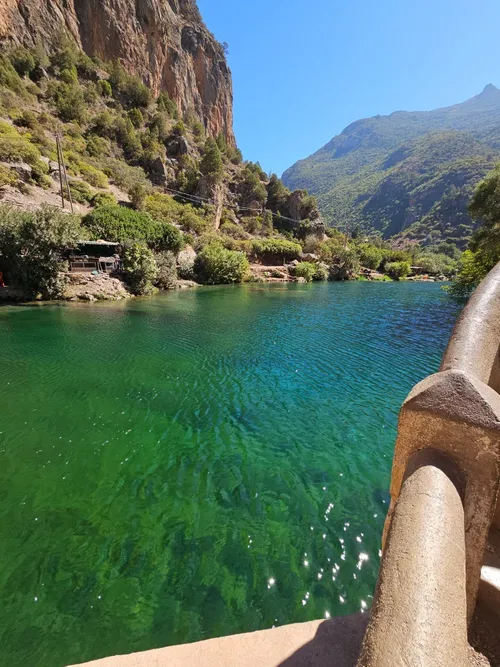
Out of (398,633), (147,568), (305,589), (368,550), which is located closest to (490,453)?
(398,633)

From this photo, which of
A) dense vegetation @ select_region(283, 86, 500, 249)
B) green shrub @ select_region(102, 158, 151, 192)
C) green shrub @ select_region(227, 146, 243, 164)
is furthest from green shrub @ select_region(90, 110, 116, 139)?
dense vegetation @ select_region(283, 86, 500, 249)

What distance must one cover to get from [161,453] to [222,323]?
13792mm

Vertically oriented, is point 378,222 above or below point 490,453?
above

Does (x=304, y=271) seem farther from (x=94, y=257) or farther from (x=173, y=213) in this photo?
(x=94, y=257)

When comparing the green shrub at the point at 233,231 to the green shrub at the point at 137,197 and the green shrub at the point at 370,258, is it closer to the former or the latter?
the green shrub at the point at 137,197

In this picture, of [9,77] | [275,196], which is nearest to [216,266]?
[275,196]

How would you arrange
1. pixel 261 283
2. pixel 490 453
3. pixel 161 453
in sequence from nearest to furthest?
pixel 490 453
pixel 161 453
pixel 261 283

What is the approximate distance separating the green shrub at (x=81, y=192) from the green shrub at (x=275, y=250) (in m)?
26.4

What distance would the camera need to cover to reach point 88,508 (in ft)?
18.2

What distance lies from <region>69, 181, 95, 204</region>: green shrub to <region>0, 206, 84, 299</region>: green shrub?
66.9ft

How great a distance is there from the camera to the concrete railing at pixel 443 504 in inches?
34.6

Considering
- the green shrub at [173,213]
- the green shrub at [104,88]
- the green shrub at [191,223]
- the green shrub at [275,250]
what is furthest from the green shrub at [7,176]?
the green shrub at [104,88]

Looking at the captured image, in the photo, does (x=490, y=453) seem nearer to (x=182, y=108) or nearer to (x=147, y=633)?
(x=147, y=633)

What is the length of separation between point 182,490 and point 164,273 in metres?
32.5
